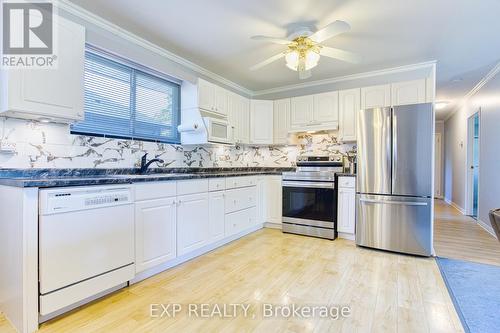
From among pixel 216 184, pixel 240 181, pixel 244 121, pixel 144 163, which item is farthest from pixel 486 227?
pixel 144 163

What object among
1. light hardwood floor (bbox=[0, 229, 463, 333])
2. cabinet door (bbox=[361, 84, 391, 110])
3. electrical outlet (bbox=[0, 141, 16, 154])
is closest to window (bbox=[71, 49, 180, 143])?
electrical outlet (bbox=[0, 141, 16, 154])

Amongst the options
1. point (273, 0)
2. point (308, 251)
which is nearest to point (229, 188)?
point (308, 251)

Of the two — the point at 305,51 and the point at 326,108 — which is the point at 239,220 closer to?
the point at 326,108

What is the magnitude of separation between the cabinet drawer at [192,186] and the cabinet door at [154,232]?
0.15 meters

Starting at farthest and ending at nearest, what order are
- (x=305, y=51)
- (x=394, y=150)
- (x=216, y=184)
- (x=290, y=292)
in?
(x=216, y=184)
(x=394, y=150)
(x=305, y=51)
(x=290, y=292)

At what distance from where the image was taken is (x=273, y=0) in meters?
2.23

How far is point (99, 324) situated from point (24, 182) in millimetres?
1019

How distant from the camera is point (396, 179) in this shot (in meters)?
3.08

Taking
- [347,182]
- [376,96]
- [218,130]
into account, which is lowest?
[347,182]

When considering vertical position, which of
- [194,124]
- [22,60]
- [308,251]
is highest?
[22,60]

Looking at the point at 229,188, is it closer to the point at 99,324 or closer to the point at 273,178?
the point at 273,178

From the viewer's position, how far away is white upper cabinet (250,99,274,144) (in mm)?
4531

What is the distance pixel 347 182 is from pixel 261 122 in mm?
1812

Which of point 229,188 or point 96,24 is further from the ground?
point 96,24
